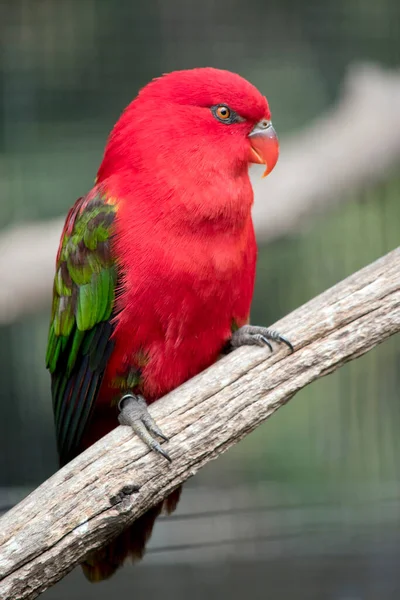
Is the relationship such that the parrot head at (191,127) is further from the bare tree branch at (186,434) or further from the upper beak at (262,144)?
the bare tree branch at (186,434)

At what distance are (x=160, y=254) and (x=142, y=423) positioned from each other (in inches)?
11.7

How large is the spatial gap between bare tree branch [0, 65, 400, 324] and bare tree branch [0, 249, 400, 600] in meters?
0.84

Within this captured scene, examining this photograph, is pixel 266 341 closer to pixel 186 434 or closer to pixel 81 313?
pixel 186 434

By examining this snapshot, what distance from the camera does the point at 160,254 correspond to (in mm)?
1344

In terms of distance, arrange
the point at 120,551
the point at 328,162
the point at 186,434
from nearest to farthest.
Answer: the point at 186,434 < the point at 120,551 < the point at 328,162

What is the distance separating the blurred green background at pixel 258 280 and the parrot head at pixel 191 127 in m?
0.72

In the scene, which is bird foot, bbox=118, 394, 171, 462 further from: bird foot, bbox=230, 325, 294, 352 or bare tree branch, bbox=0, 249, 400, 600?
bird foot, bbox=230, 325, 294, 352

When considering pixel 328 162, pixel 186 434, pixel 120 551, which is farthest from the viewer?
pixel 328 162

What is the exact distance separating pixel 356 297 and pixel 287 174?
0.90m

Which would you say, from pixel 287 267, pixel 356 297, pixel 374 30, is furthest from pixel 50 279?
pixel 374 30

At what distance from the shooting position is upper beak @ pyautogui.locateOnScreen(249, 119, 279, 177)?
147cm

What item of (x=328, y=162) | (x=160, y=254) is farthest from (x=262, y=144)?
(x=328, y=162)

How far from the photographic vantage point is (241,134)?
145 cm

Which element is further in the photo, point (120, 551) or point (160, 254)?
point (120, 551)
